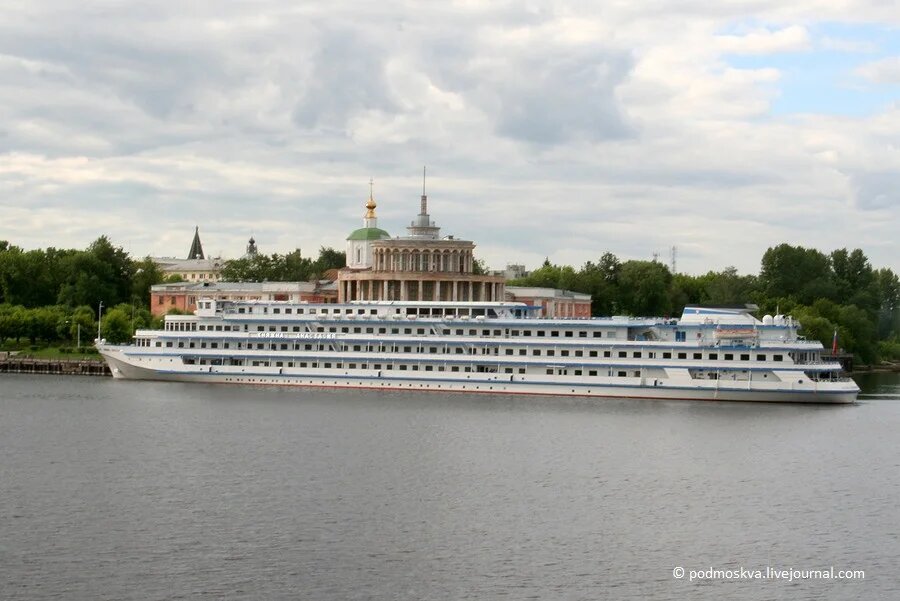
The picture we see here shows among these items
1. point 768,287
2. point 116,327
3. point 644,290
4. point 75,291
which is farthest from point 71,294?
point 768,287

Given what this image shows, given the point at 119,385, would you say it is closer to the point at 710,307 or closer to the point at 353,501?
the point at 710,307

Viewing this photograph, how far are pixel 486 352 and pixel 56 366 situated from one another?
39.1 m

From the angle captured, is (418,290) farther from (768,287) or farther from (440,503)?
(440,503)

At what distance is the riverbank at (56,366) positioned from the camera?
106m

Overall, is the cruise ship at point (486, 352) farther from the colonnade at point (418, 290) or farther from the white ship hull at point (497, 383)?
the colonnade at point (418, 290)

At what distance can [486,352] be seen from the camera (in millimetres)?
85812

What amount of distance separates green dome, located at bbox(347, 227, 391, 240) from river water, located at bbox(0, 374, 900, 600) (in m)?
71.0

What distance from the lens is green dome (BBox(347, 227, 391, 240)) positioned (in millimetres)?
142875

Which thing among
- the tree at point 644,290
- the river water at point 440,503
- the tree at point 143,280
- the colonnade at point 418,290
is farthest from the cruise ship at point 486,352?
the tree at point 644,290

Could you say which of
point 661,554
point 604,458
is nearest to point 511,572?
point 661,554

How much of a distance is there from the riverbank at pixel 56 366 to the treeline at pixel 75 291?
8.67 m

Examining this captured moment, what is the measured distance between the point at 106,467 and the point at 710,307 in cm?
4158

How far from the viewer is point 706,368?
80.4 m

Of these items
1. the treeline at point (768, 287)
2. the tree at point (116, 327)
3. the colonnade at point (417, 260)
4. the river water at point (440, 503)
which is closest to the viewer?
the river water at point (440, 503)
